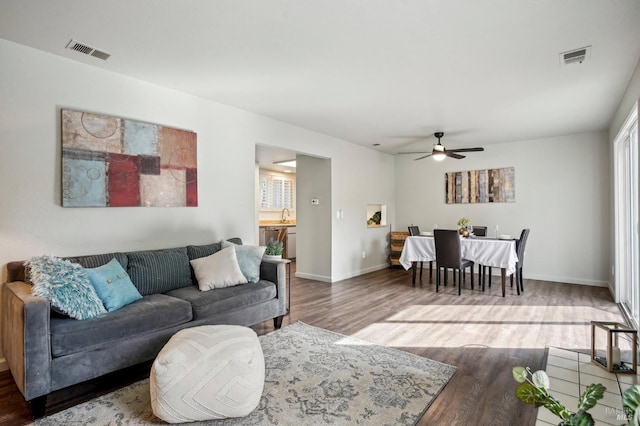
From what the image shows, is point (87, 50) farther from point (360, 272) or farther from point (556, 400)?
point (360, 272)

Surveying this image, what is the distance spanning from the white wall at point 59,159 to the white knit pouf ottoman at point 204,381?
165cm

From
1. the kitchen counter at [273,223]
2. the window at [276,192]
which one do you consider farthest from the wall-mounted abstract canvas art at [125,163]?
the window at [276,192]

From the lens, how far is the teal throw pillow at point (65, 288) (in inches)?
85.6

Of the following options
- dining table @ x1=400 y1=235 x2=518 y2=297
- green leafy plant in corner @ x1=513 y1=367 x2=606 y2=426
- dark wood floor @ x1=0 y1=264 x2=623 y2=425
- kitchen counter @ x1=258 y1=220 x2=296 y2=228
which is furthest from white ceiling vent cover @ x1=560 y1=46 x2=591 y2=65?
kitchen counter @ x1=258 y1=220 x2=296 y2=228

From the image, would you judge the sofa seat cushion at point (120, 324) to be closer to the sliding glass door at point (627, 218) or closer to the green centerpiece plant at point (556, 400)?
the green centerpiece plant at point (556, 400)

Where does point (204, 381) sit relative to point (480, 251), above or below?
below

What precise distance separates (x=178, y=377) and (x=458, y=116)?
4452 mm

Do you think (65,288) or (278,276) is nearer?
(65,288)

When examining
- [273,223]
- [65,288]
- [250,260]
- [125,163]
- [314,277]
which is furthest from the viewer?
[273,223]

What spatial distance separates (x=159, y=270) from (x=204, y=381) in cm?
151

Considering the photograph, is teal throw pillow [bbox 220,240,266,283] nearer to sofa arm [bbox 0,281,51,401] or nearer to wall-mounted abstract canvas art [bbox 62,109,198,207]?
wall-mounted abstract canvas art [bbox 62,109,198,207]

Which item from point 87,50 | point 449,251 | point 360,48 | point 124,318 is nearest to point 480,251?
point 449,251

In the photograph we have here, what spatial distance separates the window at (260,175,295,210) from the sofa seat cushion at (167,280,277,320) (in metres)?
5.36

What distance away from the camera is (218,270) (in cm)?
327
